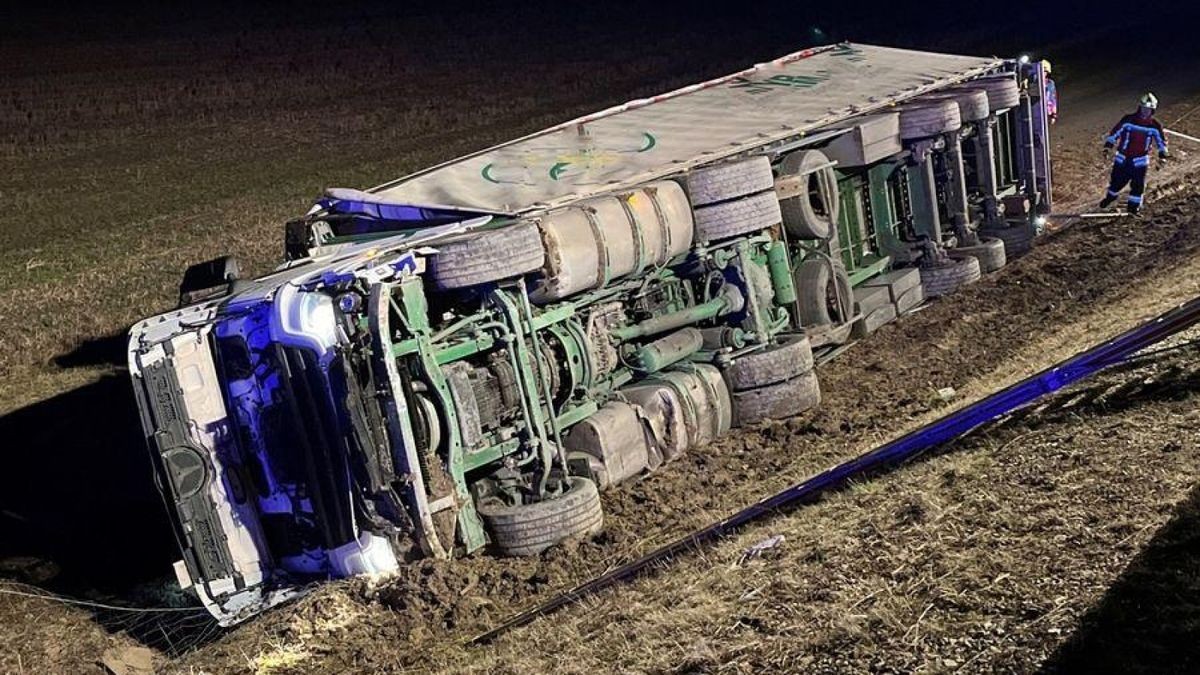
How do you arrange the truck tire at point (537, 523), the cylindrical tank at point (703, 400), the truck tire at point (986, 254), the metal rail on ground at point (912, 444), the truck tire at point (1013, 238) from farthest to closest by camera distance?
the truck tire at point (1013, 238)
the truck tire at point (986, 254)
the cylindrical tank at point (703, 400)
the truck tire at point (537, 523)
the metal rail on ground at point (912, 444)

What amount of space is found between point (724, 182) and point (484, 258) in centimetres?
221

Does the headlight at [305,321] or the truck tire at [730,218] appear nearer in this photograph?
the headlight at [305,321]

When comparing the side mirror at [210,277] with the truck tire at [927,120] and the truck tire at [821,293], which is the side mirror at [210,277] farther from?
the truck tire at [927,120]

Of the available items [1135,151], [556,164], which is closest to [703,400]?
[556,164]

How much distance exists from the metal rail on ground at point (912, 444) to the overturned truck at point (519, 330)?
63cm

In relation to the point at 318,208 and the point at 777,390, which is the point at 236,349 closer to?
the point at 318,208

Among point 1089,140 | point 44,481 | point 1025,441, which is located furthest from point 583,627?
point 1089,140

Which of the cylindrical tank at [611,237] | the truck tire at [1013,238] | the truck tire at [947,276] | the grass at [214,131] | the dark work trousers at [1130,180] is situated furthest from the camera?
the grass at [214,131]

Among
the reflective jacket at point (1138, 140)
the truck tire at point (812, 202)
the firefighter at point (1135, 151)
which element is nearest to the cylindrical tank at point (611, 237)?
the truck tire at point (812, 202)

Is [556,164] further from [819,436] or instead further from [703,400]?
[819,436]

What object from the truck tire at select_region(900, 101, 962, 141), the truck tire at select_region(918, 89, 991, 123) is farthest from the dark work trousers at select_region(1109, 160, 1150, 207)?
the truck tire at select_region(900, 101, 962, 141)

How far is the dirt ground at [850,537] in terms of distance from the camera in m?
A: 4.33

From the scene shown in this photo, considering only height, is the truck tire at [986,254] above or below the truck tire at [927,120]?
below

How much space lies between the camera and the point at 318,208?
8.37 metres
